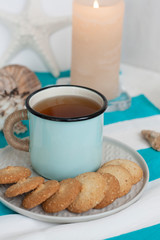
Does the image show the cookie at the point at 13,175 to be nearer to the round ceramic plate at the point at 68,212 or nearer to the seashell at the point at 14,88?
the round ceramic plate at the point at 68,212

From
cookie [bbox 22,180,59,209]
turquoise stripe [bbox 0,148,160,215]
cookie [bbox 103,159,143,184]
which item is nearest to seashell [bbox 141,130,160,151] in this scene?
turquoise stripe [bbox 0,148,160,215]

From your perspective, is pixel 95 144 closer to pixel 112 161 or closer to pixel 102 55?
pixel 112 161

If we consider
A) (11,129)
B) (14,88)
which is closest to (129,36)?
(14,88)

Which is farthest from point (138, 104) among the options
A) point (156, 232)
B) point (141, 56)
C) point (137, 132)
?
point (156, 232)

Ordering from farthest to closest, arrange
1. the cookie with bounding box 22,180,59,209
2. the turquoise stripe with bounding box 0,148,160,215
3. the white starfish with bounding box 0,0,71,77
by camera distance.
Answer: the white starfish with bounding box 0,0,71,77
the turquoise stripe with bounding box 0,148,160,215
the cookie with bounding box 22,180,59,209

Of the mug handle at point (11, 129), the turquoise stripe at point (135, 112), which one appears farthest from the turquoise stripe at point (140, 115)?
the mug handle at point (11, 129)

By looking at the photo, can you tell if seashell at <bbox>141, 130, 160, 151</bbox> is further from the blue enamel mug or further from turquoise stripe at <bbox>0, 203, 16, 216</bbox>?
turquoise stripe at <bbox>0, 203, 16, 216</bbox>
